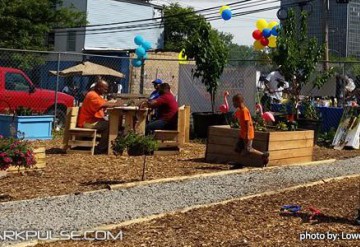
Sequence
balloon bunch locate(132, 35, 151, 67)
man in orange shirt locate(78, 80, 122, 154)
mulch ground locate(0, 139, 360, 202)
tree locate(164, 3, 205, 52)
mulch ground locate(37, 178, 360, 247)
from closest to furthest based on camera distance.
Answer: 1. mulch ground locate(37, 178, 360, 247)
2. mulch ground locate(0, 139, 360, 202)
3. man in orange shirt locate(78, 80, 122, 154)
4. balloon bunch locate(132, 35, 151, 67)
5. tree locate(164, 3, 205, 52)

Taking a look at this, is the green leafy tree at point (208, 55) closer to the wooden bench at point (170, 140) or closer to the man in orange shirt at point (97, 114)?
the wooden bench at point (170, 140)

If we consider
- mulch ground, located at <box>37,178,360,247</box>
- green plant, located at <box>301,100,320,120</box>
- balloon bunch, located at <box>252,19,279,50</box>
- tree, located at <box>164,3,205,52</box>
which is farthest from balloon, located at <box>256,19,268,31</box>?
tree, located at <box>164,3,205,52</box>

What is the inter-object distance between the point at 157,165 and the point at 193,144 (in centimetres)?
380

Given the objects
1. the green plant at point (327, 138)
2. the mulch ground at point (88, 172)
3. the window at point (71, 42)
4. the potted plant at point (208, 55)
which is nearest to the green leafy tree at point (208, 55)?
the potted plant at point (208, 55)

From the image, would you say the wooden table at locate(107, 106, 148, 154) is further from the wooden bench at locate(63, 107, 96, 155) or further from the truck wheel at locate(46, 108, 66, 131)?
the truck wheel at locate(46, 108, 66, 131)

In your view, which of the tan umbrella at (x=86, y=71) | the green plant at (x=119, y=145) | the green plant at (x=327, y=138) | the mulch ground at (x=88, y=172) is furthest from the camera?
the tan umbrella at (x=86, y=71)

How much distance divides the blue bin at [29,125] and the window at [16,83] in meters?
2.10

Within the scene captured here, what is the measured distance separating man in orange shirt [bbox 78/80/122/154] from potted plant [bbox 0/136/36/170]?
376cm

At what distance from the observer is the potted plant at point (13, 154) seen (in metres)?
6.91

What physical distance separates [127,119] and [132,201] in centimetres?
437

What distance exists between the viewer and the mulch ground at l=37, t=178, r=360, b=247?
5230 millimetres

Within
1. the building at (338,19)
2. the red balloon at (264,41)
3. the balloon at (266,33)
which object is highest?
the building at (338,19)

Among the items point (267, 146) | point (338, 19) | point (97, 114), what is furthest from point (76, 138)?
point (338, 19)

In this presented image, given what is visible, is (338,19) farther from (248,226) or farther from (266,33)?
(248,226)
